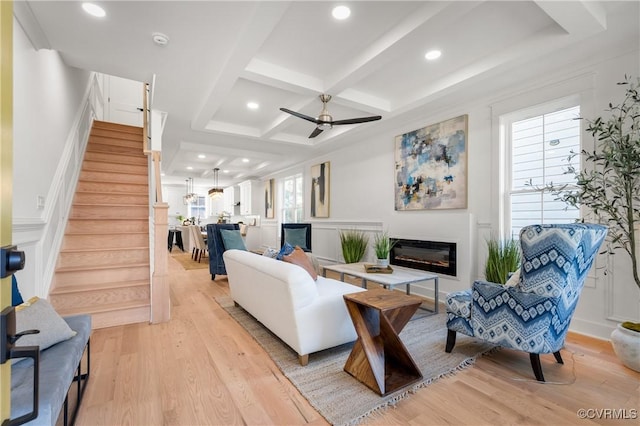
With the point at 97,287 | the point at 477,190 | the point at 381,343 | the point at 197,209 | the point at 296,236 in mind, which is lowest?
the point at 381,343

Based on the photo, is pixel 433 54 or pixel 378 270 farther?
pixel 378 270

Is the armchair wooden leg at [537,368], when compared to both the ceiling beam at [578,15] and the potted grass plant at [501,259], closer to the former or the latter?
the potted grass plant at [501,259]

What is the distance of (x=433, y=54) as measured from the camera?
2.91 metres

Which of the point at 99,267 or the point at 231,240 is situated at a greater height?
the point at 231,240

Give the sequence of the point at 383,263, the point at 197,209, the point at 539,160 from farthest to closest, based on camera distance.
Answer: the point at 197,209
the point at 383,263
the point at 539,160

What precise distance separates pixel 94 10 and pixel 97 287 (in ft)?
8.26

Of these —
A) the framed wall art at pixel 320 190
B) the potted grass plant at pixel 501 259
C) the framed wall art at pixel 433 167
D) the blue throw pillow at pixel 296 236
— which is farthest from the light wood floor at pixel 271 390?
the framed wall art at pixel 320 190

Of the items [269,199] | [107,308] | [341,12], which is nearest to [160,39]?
[341,12]

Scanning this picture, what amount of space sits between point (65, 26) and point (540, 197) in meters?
4.78

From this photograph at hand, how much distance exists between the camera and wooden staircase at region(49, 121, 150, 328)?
9.69 ft

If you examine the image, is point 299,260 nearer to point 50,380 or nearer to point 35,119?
point 50,380

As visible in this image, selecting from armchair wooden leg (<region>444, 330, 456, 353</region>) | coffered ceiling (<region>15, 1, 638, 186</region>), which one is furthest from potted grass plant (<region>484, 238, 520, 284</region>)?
coffered ceiling (<region>15, 1, 638, 186</region>)

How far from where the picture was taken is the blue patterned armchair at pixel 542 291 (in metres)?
1.81

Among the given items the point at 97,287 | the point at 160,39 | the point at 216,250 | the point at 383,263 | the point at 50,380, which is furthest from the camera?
the point at 216,250
